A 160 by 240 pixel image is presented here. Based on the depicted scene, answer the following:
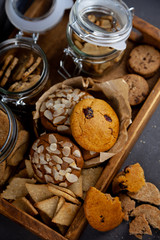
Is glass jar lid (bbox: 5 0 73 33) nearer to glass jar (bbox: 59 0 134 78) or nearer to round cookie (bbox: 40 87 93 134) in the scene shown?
glass jar (bbox: 59 0 134 78)

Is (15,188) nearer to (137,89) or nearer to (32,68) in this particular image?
(32,68)

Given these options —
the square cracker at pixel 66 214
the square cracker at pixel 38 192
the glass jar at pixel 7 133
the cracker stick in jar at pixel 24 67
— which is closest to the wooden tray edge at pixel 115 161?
the square cracker at pixel 66 214

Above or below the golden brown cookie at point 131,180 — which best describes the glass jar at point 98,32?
above

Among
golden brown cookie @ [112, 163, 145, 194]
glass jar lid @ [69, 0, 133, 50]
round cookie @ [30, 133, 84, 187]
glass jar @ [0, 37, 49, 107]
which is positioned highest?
glass jar lid @ [69, 0, 133, 50]

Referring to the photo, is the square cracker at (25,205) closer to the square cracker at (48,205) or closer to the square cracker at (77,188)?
the square cracker at (48,205)

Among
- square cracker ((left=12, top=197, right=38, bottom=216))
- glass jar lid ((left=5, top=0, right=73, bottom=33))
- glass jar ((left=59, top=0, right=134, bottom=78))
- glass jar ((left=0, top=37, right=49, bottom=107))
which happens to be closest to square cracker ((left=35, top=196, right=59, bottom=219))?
square cracker ((left=12, top=197, right=38, bottom=216))

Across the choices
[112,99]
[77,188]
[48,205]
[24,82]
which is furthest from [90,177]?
[24,82]
